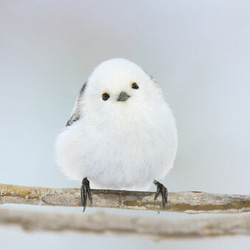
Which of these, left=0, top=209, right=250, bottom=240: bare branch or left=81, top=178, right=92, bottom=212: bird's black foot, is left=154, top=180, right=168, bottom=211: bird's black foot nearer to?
left=0, top=209, right=250, bottom=240: bare branch

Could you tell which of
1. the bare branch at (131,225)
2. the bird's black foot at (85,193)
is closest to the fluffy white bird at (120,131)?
the bird's black foot at (85,193)

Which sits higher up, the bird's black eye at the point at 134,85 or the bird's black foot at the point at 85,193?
the bird's black eye at the point at 134,85

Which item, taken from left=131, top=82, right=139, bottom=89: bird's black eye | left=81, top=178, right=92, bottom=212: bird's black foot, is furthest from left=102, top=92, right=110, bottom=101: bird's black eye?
left=81, top=178, right=92, bottom=212: bird's black foot

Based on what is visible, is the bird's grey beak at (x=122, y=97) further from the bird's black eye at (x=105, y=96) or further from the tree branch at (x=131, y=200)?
the tree branch at (x=131, y=200)

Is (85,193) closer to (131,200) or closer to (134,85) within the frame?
(131,200)

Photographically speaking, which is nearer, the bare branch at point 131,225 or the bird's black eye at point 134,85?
the bare branch at point 131,225

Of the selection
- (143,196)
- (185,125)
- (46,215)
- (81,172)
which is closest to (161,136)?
(143,196)

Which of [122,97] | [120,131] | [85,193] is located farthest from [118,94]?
[85,193]
